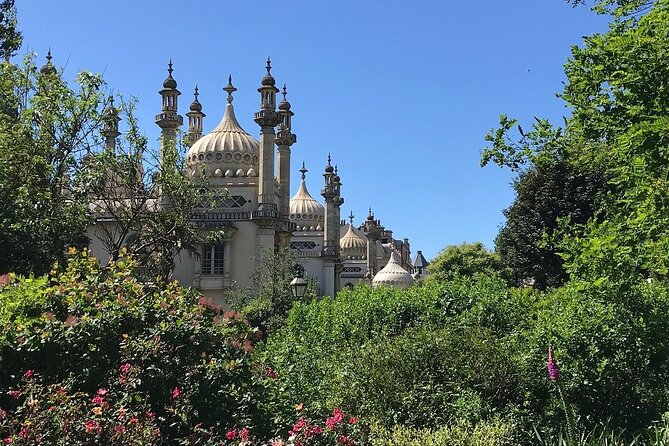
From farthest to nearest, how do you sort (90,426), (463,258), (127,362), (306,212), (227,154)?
1. (306,212)
2. (463,258)
3. (227,154)
4. (127,362)
5. (90,426)

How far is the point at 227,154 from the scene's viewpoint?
4047 centimetres

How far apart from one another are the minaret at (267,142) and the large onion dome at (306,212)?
16610 mm

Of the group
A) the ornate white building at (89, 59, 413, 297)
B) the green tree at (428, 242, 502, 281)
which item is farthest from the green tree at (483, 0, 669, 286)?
the green tree at (428, 242, 502, 281)

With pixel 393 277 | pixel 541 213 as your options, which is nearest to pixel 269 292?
pixel 541 213

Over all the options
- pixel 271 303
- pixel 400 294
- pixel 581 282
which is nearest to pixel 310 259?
pixel 271 303

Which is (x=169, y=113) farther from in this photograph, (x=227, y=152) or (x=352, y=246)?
(x=352, y=246)

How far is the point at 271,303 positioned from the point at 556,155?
68.0ft

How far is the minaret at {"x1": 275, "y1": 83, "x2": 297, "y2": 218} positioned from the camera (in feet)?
138

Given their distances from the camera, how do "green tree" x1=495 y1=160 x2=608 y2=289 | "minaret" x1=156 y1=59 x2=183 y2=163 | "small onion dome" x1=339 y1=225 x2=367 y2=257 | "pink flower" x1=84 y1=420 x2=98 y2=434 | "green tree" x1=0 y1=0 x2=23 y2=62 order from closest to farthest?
"pink flower" x1=84 y1=420 x2=98 y2=434, "green tree" x1=0 y1=0 x2=23 y2=62, "green tree" x1=495 y1=160 x2=608 y2=289, "minaret" x1=156 y1=59 x2=183 y2=163, "small onion dome" x1=339 y1=225 x2=367 y2=257

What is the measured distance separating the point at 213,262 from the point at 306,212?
1862 centimetres

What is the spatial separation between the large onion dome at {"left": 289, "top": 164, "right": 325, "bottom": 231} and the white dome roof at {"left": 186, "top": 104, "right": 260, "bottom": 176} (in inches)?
577

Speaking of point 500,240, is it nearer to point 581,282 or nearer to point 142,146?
point 142,146

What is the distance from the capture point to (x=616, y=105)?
30.9 feet

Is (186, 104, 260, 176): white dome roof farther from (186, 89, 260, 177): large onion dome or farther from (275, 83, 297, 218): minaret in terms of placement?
(275, 83, 297, 218): minaret
